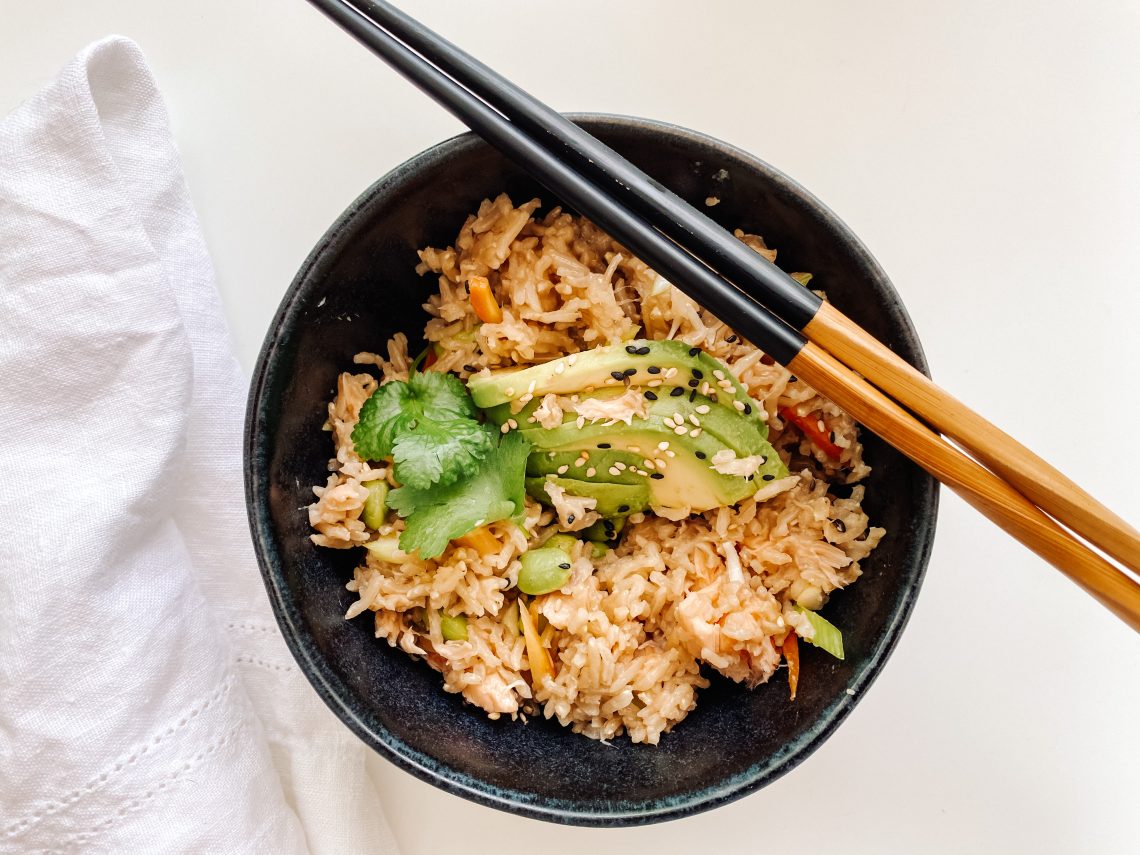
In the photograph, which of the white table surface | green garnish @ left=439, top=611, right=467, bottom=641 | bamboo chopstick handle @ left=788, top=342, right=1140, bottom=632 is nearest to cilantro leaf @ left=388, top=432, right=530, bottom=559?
green garnish @ left=439, top=611, right=467, bottom=641

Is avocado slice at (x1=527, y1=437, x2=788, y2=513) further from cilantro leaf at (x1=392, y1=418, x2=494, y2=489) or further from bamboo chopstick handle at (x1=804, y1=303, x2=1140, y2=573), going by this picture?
bamboo chopstick handle at (x1=804, y1=303, x2=1140, y2=573)

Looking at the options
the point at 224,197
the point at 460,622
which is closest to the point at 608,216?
the point at 460,622

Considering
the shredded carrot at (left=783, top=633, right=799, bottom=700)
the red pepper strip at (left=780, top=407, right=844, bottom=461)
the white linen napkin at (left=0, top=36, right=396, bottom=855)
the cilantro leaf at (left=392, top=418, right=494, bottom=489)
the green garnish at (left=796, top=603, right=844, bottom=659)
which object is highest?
the red pepper strip at (left=780, top=407, right=844, bottom=461)

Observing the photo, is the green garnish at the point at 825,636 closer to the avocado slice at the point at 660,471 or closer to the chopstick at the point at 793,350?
the avocado slice at the point at 660,471

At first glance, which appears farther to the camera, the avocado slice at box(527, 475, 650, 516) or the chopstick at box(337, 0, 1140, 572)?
the avocado slice at box(527, 475, 650, 516)

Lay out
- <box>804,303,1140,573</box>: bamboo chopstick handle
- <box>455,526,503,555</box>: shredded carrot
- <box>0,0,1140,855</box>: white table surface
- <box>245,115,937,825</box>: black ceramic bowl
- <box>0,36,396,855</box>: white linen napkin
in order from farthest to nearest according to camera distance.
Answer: <box>0,0,1140,855</box>: white table surface
<box>0,36,396,855</box>: white linen napkin
<box>455,526,503,555</box>: shredded carrot
<box>245,115,937,825</box>: black ceramic bowl
<box>804,303,1140,573</box>: bamboo chopstick handle

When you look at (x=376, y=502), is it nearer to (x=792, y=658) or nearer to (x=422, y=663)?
(x=422, y=663)

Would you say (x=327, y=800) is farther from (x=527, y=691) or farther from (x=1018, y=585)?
(x=1018, y=585)

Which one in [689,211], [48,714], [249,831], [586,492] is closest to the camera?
[689,211]
